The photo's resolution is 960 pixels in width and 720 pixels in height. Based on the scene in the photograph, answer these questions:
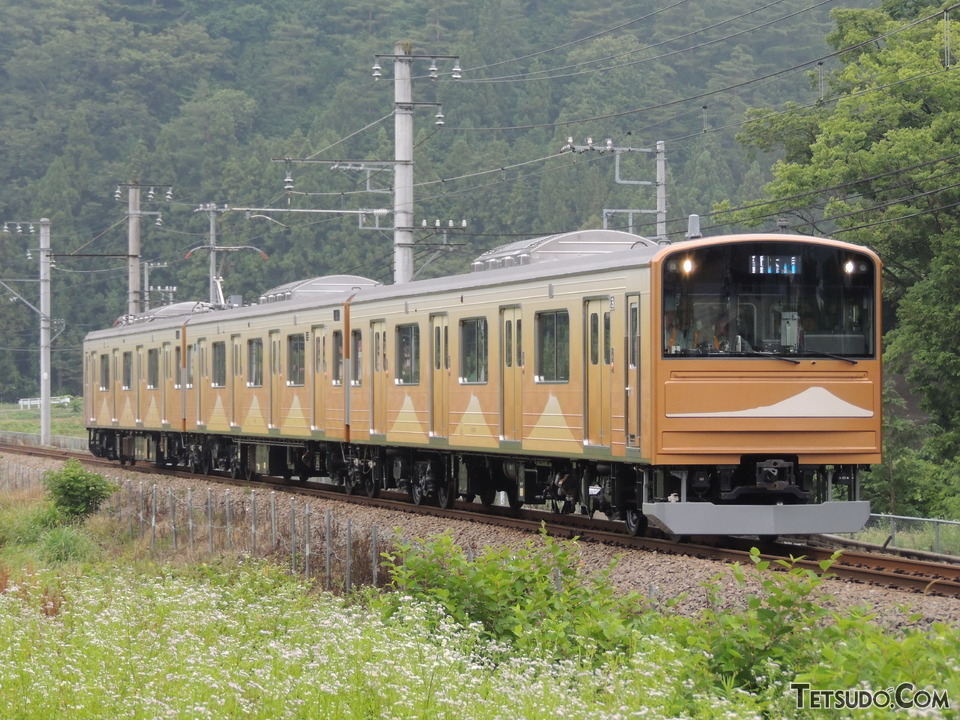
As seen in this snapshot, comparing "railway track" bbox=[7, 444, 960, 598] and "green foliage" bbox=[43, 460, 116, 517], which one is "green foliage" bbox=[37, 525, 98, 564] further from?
"railway track" bbox=[7, 444, 960, 598]

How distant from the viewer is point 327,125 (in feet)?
330

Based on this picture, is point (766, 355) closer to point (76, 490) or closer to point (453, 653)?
point (453, 653)

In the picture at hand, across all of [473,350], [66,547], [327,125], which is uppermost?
[327,125]

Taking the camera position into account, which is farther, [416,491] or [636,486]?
[416,491]

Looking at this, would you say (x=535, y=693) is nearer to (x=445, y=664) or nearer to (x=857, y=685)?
(x=445, y=664)

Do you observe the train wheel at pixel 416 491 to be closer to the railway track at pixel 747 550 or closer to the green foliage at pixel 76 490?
the railway track at pixel 747 550

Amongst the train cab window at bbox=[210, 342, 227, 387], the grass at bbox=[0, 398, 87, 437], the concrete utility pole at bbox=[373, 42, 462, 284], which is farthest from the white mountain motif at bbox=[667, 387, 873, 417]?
the grass at bbox=[0, 398, 87, 437]

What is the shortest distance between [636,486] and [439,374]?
4.28 m

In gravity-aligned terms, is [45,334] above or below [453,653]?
above

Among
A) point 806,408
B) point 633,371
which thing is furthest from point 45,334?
point 806,408

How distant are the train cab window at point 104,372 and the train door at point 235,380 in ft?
30.5

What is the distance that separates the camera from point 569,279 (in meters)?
16.2

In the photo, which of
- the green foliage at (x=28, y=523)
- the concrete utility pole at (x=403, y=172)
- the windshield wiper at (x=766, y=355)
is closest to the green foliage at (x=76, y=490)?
the green foliage at (x=28, y=523)

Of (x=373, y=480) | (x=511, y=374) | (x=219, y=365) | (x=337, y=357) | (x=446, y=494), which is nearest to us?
(x=511, y=374)
